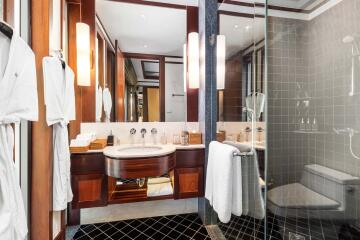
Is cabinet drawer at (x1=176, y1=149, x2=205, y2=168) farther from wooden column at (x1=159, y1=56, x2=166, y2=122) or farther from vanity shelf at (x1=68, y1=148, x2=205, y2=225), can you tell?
wooden column at (x1=159, y1=56, x2=166, y2=122)

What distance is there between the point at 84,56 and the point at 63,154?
1090mm

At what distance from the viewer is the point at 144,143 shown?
226 cm

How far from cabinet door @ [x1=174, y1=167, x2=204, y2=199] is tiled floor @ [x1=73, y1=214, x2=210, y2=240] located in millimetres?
334

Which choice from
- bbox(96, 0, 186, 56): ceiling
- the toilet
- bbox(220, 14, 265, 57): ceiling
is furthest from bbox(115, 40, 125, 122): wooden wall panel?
the toilet

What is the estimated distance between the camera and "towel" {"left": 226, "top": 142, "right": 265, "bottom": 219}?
1463mm

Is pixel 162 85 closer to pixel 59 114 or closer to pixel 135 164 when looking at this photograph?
pixel 135 164

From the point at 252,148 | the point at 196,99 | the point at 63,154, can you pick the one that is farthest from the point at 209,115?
the point at 63,154

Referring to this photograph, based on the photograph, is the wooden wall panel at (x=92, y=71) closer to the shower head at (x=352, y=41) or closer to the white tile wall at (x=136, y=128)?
the white tile wall at (x=136, y=128)

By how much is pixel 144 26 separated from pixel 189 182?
6.33 feet

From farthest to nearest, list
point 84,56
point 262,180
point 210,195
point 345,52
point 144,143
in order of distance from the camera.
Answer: point 144,143 < point 84,56 < point 210,195 < point 345,52 < point 262,180

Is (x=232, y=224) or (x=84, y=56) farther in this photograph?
(x=84, y=56)

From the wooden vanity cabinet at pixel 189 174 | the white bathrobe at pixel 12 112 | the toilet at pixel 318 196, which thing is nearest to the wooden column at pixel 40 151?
the white bathrobe at pixel 12 112

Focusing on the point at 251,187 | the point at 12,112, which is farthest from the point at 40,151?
the point at 251,187

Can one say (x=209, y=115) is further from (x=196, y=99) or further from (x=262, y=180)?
(x=262, y=180)
